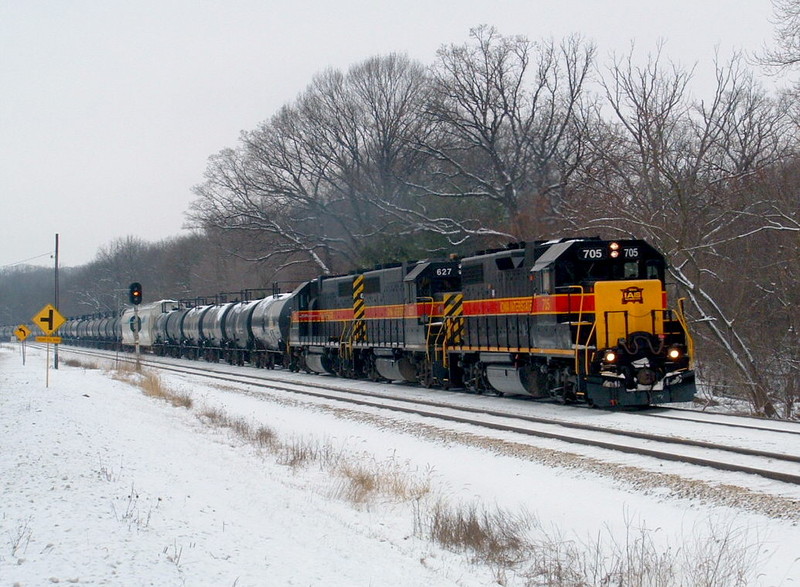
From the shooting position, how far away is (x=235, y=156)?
169ft

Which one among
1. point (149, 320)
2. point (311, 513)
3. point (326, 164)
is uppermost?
point (326, 164)

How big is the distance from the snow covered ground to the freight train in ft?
12.5

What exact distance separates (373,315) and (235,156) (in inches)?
1063

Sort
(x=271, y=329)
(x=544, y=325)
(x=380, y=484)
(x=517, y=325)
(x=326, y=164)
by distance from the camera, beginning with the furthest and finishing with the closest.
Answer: (x=326, y=164) < (x=271, y=329) < (x=517, y=325) < (x=544, y=325) < (x=380, y=484)

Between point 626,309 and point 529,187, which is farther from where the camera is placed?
point 529,187

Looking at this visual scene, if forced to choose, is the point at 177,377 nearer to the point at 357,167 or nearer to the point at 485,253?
the point at 485,253

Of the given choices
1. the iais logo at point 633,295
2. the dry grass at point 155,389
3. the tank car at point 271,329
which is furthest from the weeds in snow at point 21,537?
the tank car at point 271,329

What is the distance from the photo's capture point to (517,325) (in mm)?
18719

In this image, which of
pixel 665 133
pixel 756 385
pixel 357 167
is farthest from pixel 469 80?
pixel 756 385

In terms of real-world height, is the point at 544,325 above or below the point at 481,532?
above

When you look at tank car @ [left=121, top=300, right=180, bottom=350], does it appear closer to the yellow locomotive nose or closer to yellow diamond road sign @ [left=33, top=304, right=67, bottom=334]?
yellow diamond road sign @ [left=33, top=304, right=67, bottom=334]

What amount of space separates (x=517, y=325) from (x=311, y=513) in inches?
421

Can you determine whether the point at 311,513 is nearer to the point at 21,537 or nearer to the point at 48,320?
the point at 21,537

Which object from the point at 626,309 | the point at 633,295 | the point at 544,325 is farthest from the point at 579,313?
the point at 544,325
